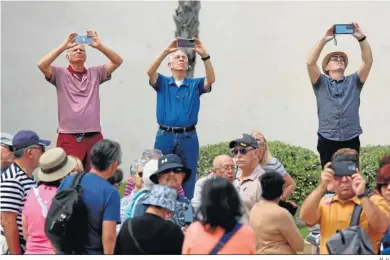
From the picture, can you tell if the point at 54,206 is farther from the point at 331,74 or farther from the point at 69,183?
the point at 331,74

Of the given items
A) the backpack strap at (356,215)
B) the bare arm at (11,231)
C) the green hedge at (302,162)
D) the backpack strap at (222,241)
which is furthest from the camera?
the green hedge at (302,162)

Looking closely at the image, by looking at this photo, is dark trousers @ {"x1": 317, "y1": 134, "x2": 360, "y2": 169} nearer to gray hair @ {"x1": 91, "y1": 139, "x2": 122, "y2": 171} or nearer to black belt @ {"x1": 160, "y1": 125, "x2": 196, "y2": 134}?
black belt @ {"x1": 160, "y1": 125, "x2": 196, "y2": 134}

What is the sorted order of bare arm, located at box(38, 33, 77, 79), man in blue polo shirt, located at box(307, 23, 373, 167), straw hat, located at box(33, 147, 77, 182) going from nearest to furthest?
straw hat, located at box(33, 147, 77, 182)
bare arm, located at box(38, 33, 77, 79)
man in blue polo shirt, located at box(307, 23, 373, 167)

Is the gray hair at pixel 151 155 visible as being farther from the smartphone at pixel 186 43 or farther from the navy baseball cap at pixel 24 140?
the smartphone at pixel 186 43

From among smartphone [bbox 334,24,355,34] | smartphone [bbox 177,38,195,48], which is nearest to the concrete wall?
smartphone [bbox 177,38,195,48]

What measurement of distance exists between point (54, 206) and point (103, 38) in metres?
6.61

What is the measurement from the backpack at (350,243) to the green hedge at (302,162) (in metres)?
4.37

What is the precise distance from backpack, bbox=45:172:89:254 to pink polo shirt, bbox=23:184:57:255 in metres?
0.22

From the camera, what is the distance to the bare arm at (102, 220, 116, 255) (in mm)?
5434

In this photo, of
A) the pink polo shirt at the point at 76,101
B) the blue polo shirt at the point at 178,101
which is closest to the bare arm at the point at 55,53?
the pink polo shirt at the point at 76,101

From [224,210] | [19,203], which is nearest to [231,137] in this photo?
[19,203]

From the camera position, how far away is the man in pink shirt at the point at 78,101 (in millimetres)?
7883

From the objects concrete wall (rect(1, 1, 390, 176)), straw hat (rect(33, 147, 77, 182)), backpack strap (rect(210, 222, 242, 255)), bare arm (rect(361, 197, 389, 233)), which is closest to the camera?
backpack strap (rect(210, 222, 242, 255))

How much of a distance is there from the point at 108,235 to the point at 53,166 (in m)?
0.75
